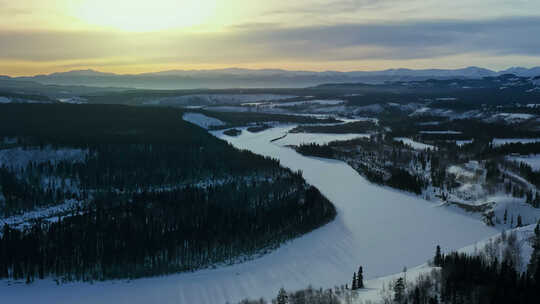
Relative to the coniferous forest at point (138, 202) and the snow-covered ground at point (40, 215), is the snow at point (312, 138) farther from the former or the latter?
the snow-covered ground at point (40, 215)

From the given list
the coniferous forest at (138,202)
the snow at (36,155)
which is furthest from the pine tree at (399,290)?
the snow at (36,155)

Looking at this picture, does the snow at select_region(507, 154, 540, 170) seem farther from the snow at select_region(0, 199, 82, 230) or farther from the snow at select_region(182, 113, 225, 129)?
the snow at select_region(182, 113, 225, 129)

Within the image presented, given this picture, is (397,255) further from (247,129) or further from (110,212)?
(247,129)

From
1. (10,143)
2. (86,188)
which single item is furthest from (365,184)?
(10,143)

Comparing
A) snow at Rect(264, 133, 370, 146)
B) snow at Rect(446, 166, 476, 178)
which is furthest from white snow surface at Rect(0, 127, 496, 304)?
A: snow at Rect(264, 133, 370, 146)

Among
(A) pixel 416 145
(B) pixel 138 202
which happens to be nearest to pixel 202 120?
(A) pixel 416 145

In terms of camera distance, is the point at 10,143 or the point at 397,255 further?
the point at 10,143
